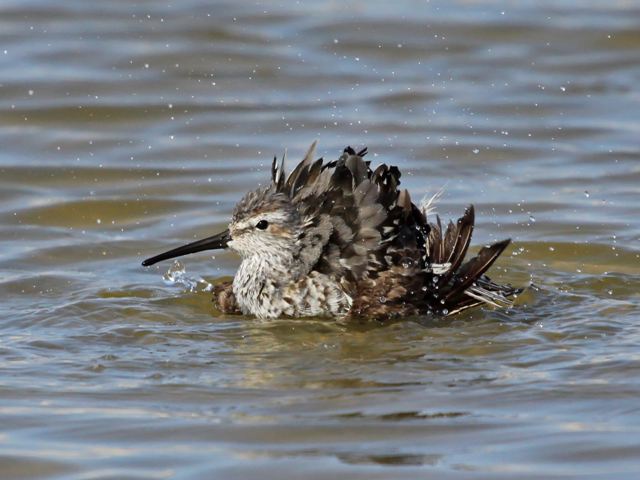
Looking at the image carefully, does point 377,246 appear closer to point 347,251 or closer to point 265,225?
point 347,251

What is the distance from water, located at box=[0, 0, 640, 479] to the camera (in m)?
6.84

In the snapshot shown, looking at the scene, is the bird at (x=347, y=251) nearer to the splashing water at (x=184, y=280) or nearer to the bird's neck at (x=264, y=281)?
the bird's neck at (x=264, y=281)

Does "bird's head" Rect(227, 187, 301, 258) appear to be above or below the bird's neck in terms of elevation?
above

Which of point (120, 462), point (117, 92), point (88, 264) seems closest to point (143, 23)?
point (117, 92)

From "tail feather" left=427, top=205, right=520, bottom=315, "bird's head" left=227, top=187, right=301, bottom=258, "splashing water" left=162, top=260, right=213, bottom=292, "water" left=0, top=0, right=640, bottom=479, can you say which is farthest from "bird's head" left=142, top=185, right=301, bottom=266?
"tail feather" left=427, top=205, right=520, bottom=315

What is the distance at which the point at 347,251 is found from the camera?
891cm

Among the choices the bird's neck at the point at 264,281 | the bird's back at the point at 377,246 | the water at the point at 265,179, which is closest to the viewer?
the water at the point at 265,179

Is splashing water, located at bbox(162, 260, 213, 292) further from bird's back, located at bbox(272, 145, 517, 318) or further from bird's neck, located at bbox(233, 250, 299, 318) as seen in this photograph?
bird's back, located at bbox(272, 145, 517, 318)

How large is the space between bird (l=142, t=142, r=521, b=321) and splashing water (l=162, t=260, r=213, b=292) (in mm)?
744

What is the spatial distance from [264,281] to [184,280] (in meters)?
1.23

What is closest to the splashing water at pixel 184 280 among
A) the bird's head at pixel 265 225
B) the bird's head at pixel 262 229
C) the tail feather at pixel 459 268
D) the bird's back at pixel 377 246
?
the bird's head at pixel 262 229

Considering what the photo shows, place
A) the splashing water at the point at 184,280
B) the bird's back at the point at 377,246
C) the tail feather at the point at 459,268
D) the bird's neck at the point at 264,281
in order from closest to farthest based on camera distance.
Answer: the bird's back at the point at 377,246 → the tail feather at the point at 459,268 → the bird's neck at the point at 264,281 → the splashing water at the point at 184,280

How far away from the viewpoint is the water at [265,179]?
269 inches

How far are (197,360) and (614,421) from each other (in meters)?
2.45
